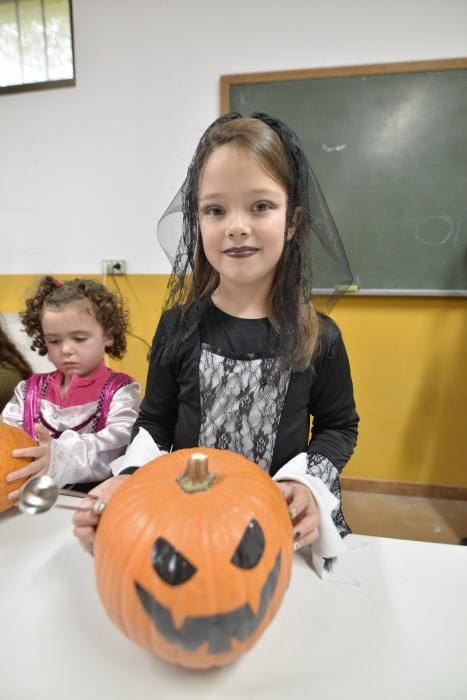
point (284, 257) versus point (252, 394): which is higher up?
point (284, 257)

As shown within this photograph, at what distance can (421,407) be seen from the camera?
208 cm

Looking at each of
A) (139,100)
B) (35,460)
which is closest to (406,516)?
(35,460)

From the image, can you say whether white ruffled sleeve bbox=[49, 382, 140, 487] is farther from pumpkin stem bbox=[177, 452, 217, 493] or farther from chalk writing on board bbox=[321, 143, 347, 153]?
chalk writing on board bbox=[321, 143, 347, 153]

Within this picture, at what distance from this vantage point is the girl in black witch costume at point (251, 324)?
68 centimetres

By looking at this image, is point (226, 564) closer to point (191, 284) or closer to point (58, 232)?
point (191, 284)

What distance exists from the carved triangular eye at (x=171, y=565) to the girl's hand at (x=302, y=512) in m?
0.19

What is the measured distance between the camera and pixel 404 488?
2.14 metres

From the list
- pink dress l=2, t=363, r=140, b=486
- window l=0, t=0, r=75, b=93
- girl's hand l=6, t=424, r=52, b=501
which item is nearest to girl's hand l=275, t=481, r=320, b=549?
girl's hand l=6, t=424, r=52, b=501

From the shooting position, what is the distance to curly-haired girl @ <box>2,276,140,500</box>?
40.8 inches

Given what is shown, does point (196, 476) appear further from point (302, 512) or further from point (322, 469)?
point (322, 469)

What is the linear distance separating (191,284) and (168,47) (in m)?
1.70

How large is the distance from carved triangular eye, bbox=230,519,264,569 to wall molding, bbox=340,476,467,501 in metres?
1.92

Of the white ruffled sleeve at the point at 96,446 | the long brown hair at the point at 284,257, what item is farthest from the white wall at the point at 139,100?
the long brown hair at the point at 284,257

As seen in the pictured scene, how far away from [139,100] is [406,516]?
254cm
